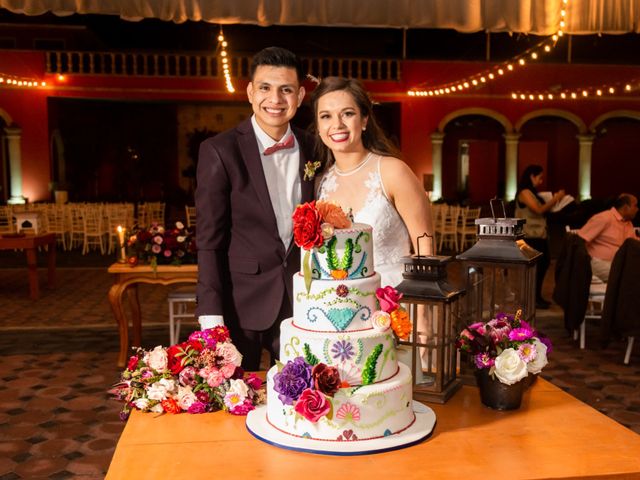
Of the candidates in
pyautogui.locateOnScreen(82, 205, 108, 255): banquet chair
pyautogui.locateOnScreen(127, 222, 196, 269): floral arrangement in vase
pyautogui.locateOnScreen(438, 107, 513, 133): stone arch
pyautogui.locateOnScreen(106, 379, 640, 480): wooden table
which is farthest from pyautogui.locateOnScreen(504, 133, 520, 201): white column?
pyautogui.locateOnScreen(106, 379, 640, 480): wooden table

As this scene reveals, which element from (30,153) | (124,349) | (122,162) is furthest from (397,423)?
(122,162)

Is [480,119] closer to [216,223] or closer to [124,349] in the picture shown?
[124,349]

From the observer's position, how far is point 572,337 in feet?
21.1

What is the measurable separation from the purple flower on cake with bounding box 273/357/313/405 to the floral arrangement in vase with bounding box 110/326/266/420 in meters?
0.31

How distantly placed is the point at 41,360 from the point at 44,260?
703cm

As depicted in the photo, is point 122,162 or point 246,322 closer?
point 246,322

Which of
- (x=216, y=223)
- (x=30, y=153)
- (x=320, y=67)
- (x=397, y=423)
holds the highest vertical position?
(x=320, y=67)

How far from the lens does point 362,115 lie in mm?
2406

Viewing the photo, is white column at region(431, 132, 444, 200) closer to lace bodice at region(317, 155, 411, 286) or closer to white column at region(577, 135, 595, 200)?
white column at region(577, 135, 595, 200)

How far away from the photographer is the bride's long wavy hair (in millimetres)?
2328

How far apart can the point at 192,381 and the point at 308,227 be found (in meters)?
0.66

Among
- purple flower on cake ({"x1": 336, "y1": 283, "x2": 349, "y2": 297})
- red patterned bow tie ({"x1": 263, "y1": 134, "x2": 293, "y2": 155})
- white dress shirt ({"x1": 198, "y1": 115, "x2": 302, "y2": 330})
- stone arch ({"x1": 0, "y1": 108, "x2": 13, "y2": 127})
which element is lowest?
purple flower on cake ({"x1": 336, "y1": 283, "x2": 349, "y2": 297})

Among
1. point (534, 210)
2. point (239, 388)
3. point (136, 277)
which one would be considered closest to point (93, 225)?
point (136, 277)

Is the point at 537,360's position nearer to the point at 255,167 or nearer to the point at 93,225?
the point at 255,167
